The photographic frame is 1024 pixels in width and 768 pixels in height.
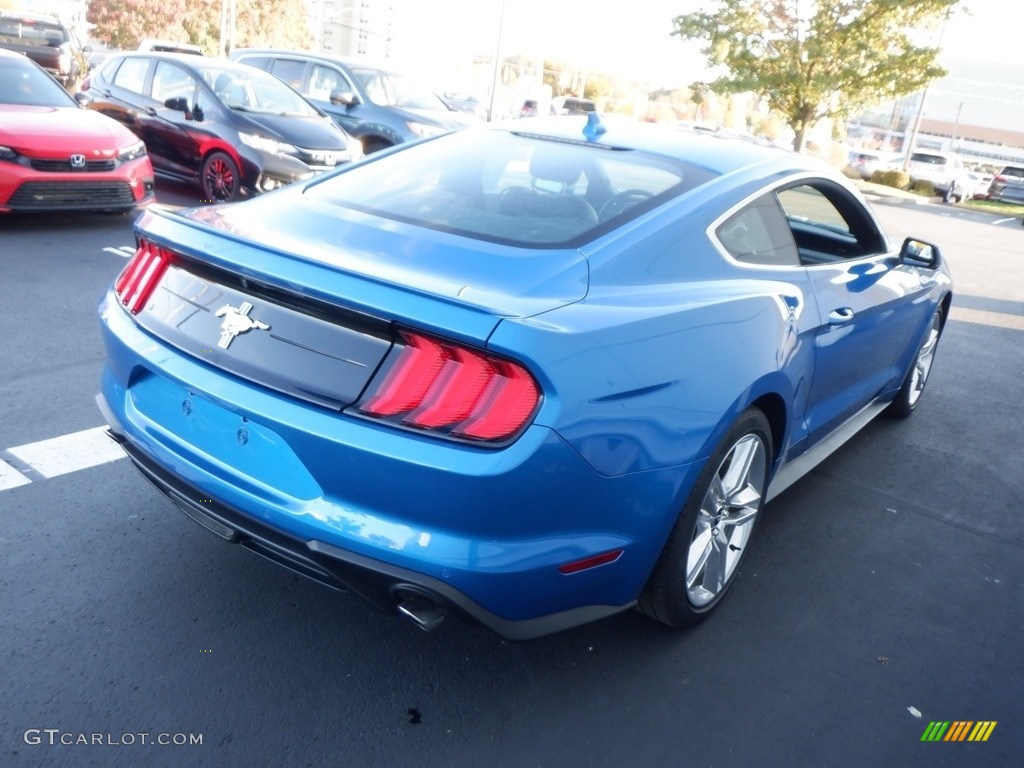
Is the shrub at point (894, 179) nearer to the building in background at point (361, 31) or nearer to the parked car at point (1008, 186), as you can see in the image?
the parked car at point (1008, 186)

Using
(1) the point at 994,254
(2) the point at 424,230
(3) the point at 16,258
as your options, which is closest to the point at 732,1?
(1) the point at 994,254

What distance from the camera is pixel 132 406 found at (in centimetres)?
275

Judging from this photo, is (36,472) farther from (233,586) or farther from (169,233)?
(169,233)

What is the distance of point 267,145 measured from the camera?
372 inches

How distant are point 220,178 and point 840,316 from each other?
763cm

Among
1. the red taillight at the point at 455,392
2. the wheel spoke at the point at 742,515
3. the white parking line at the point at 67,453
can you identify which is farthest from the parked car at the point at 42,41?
the red taillight at the point at 455,392

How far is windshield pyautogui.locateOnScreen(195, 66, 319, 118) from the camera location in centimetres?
1003

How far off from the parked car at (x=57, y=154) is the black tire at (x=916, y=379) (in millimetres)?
6241

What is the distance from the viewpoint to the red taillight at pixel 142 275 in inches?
109

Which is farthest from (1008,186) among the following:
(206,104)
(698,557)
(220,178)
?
(698,557)

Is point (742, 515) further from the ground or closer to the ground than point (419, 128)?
closer to the ground

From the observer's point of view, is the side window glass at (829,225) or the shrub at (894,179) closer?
the side window glass at (829,225)

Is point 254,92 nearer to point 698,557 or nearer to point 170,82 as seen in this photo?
point 170,82

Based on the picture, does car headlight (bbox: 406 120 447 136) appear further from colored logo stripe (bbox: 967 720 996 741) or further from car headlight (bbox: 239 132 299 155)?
colored logo stripe (bbox: 967 720 996 741)
